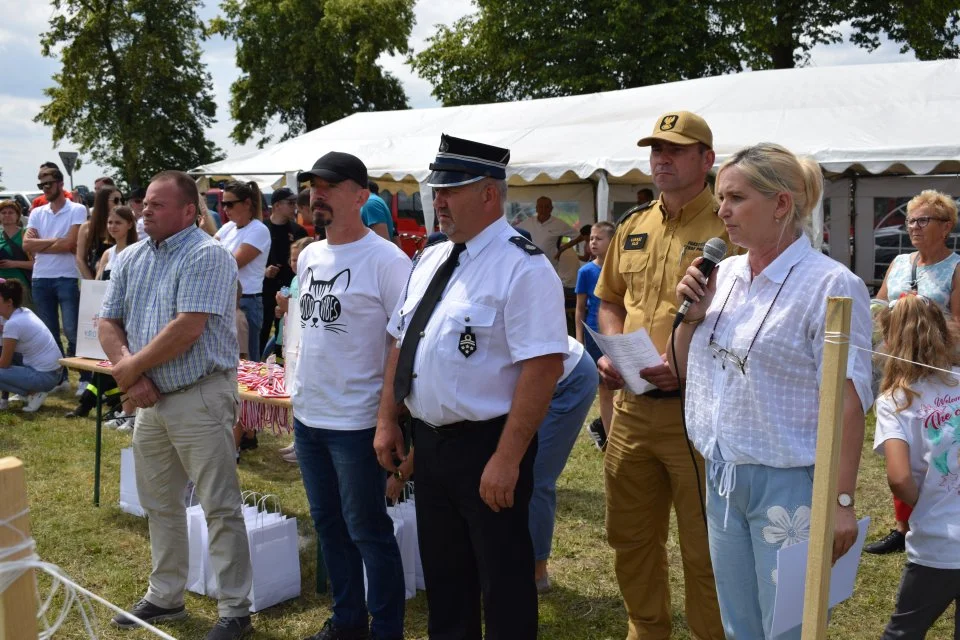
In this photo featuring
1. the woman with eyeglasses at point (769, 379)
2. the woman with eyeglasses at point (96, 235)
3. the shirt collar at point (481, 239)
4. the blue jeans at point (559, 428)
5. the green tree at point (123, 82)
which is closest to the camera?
the woman with eyeglasses at point (769, 379)

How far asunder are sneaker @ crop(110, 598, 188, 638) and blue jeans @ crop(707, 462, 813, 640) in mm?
2623

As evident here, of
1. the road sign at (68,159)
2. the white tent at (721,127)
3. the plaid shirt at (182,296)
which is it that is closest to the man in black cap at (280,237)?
the plaid shirt at (182,296)

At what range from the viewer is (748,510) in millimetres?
2328

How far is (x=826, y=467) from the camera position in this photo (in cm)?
168

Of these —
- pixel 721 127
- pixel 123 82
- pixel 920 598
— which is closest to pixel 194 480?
pixel 920 598

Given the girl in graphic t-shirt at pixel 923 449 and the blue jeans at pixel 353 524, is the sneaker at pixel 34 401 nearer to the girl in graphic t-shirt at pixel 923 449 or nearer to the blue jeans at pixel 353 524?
the blue jeans at pixel 353 524

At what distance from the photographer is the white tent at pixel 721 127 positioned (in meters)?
9.57

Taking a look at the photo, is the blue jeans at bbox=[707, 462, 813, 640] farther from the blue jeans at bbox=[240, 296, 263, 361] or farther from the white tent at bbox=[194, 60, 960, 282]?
the white tent at bbox=[194, 60, 960, 282]

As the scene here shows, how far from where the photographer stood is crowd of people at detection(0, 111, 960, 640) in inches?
89.9

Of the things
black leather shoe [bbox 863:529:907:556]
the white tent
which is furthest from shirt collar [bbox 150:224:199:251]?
the white tent

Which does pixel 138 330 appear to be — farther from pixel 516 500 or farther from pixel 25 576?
pixel 25 576

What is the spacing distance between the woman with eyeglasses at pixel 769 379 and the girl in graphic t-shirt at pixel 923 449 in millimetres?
797

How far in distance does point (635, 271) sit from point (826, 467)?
5.07ft

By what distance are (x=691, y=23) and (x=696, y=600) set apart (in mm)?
22372
